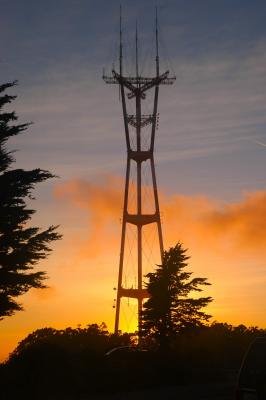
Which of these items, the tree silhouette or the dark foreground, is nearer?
the dark foreground

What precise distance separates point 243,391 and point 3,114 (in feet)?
66.8

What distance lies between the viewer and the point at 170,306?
1465 inches

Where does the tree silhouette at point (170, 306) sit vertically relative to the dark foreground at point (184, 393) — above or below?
above

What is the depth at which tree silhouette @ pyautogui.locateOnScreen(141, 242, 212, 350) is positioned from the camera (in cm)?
3669

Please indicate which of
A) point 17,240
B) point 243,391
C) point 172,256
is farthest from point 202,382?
point 243,391

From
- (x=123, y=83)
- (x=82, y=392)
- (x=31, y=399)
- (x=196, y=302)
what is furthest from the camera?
(x=123, y=83)

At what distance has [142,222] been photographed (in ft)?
155

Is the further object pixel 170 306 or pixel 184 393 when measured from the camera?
pixel 170 306

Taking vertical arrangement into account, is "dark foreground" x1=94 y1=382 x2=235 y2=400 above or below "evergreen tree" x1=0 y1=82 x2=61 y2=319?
below

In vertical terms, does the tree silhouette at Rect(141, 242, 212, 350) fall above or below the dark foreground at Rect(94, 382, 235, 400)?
above

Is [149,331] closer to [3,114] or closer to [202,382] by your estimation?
[202,382]

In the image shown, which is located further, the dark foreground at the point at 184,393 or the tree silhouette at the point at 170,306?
the tree silhouette at the point at 170,306

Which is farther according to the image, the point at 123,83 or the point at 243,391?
the point at 123,83

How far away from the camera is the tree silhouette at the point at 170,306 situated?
120ft
